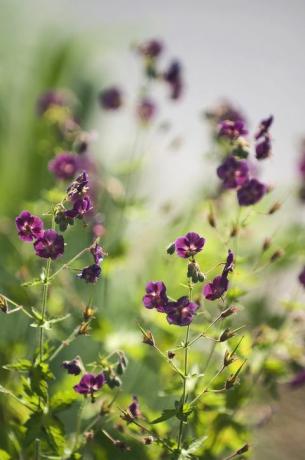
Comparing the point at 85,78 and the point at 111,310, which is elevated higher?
the point at 85,78

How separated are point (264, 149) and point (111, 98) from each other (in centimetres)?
111

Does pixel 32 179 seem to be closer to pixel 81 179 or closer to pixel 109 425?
pixel 109 425

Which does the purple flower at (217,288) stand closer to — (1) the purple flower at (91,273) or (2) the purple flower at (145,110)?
(1) the purple flower at (91,273)

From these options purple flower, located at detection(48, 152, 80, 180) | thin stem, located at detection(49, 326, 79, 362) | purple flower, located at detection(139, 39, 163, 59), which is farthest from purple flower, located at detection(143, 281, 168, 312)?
purple flower, located at detection(139, 39, 163, 59)

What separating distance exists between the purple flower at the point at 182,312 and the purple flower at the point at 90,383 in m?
0.23

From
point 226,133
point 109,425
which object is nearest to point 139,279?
point 109,425

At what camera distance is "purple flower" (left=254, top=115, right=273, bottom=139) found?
165 cm

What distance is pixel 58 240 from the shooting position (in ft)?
4.50

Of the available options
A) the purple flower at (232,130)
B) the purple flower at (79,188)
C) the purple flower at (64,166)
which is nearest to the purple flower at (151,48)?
the purple flower at (64,166)

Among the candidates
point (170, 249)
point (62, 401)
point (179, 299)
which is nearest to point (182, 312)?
point (179, 299)

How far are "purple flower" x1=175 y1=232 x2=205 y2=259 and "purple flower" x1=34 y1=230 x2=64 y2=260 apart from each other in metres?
0.24

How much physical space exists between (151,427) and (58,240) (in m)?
0.72

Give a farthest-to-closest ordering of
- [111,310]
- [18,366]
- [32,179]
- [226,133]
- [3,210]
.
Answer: [32,179] → [3,210] → [111,310] → [226,133] → [18,366]

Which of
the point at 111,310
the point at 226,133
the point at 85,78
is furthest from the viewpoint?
the point at 85,78
